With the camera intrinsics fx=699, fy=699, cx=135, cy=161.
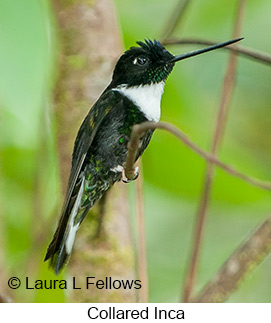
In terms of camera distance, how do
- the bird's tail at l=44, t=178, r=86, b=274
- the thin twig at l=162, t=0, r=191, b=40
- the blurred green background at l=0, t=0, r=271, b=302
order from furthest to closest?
the thin twig at l=162, t=0, r=191, b=40 < the bird's tail at l=44, t=178, r=86, b=274 < the blurred green background at l=0, t=0, r=271, b=302

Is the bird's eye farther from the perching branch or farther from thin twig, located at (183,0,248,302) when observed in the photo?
the perching branch

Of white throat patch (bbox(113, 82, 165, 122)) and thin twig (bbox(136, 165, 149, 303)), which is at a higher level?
white throat patch (bbox(113, 82, 165, 122))

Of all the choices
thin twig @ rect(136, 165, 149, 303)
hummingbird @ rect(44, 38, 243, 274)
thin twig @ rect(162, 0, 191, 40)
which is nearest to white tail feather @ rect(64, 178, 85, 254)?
hummingbird @ rect(44, 38, 243, 274)

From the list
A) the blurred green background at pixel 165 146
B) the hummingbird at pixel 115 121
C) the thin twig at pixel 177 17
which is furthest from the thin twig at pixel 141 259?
the thin twig at pixel 177 17

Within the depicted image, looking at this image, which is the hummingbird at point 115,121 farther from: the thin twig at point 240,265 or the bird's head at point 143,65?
the thin twig at point 240,265

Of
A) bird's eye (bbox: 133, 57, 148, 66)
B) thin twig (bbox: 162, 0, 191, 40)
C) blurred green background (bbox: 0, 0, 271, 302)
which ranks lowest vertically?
blurred green background (bbox: 0, 0, 271, 302)

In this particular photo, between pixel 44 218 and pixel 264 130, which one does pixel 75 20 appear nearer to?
pixel 44 218
